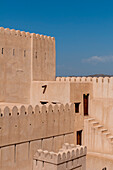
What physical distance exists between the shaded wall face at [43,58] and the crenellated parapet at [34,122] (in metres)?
5.65

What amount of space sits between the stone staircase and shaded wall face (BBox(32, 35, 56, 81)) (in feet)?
18.1

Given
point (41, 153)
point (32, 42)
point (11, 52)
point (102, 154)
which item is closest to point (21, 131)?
point (41, 153)

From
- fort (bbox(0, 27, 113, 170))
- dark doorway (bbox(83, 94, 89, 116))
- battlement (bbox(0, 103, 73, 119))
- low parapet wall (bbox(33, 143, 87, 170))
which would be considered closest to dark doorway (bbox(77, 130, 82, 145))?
fort (bbox(0, 27, 113, 170))

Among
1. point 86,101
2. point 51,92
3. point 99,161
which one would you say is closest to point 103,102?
point 86,101

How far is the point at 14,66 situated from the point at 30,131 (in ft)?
22.7

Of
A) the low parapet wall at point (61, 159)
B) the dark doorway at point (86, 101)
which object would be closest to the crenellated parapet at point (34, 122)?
the low parapet wall at point (61, 159)

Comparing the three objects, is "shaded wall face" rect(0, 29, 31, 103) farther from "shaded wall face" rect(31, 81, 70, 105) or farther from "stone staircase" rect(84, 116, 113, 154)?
"stone staircase" rect(84, 116, 113, 154)

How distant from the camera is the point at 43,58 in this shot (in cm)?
2342

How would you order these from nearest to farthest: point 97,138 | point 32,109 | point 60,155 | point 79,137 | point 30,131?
point 60,155 < point 30,131 < point 32,109 < point 97,138 < point 79,137

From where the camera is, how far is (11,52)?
67.7 feet

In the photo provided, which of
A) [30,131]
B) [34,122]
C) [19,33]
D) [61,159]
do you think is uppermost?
[19,33]

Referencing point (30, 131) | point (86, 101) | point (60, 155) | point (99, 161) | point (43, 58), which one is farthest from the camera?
point (43, 58)

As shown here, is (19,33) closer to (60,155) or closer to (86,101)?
(86,101)

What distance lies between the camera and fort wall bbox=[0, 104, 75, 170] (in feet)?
45.8
